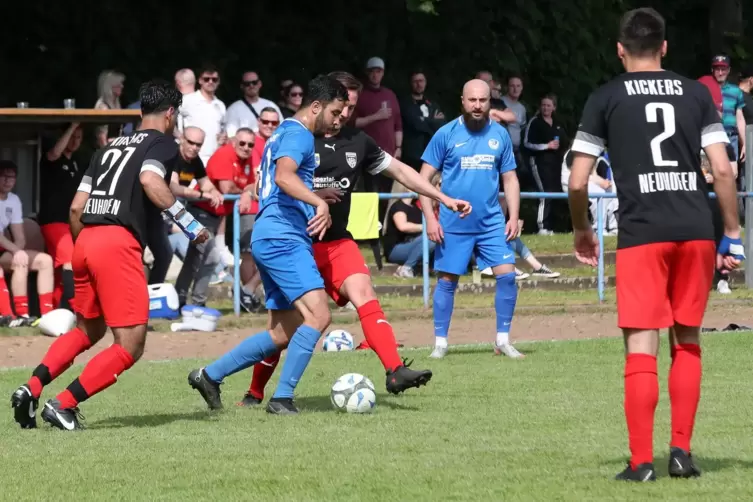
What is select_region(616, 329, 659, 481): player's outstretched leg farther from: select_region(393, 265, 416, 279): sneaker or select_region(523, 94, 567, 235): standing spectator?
select_region(523, 94, 567, 235): standing spectator

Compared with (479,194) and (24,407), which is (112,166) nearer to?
(24,407)

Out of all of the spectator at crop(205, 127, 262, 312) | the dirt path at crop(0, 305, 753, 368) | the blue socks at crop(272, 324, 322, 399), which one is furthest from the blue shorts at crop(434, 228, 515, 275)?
the spectator at crop(205, 127, 262, 312)

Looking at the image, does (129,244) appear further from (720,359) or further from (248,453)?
(720,359)

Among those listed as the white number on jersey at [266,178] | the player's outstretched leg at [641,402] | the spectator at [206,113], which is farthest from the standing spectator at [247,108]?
the player's outstretched leg at [641,402]

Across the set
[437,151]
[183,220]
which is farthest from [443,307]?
[183,220]

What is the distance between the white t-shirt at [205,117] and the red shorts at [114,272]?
858cm

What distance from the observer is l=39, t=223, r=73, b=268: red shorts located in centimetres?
1608

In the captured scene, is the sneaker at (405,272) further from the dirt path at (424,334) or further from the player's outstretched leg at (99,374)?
the player's outstretched leg at (99,374)

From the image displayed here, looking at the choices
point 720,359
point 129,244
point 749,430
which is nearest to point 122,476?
point 129,244

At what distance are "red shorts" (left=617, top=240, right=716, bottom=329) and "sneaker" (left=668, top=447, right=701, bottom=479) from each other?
55cm

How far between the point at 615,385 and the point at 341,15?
12193mm

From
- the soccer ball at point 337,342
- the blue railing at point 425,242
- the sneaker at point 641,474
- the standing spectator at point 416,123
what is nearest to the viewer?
the sneaker at point 641,474

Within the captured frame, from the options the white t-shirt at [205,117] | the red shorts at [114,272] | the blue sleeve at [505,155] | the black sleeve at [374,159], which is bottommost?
the red shorts at [114,272]

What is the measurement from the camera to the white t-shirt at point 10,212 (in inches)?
614
